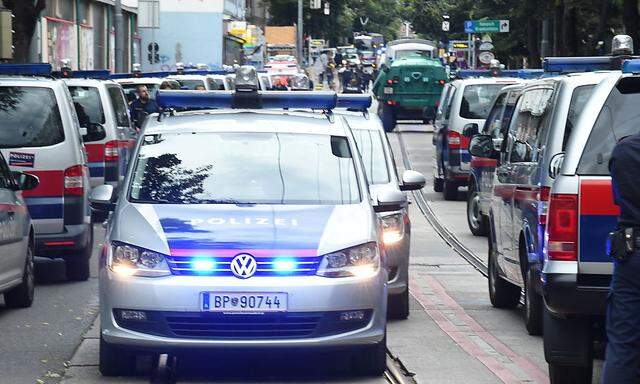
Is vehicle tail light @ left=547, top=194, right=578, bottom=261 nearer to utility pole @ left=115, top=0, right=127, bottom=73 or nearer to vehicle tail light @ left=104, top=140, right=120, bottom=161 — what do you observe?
vehicle tail light @ left=104, top=140, right=120, bottom=161

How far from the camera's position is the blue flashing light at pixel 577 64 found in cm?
1247

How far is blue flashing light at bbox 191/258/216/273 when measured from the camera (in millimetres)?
8852

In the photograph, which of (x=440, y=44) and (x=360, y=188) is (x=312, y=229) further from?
(x=440, y=44)

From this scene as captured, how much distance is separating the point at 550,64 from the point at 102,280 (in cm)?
529

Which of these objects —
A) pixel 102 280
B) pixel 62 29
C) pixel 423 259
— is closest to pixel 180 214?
pixel 102 280

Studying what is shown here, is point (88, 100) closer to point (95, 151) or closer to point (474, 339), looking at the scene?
point (95, 151)

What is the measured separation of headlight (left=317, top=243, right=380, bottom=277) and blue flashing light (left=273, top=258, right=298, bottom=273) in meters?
0.16

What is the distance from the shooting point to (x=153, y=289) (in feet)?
28.9

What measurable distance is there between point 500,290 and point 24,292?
13.3ft

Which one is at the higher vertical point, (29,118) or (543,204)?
(29,118)

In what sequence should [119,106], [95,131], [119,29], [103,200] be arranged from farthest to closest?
[119,29]
[119,106]
[95,131]
[103,200]

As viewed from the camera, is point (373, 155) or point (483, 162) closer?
point (373, 155)

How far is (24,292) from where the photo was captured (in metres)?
12.8

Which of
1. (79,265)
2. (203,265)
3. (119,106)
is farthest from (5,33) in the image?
(203,265)
